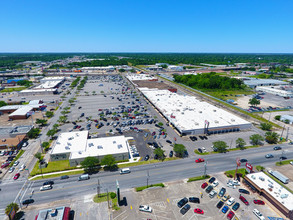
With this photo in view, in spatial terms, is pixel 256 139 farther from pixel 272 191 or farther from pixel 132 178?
pixel 132 178

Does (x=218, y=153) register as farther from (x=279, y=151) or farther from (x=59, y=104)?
(x=59, y=104)

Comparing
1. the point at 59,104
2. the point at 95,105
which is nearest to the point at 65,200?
the point at 95,105

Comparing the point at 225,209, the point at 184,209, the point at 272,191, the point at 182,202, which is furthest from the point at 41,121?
the point at 272,191

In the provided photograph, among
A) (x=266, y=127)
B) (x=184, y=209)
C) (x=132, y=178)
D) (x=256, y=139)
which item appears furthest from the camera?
(x=266, y=127)

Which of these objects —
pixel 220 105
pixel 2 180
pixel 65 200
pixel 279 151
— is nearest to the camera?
pixel 65 200

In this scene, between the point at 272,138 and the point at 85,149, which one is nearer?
the point at 85,149

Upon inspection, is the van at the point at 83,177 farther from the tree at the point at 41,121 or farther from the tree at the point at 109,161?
the tree at the point at 41,121
